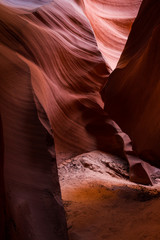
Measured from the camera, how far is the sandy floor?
2.56 meters

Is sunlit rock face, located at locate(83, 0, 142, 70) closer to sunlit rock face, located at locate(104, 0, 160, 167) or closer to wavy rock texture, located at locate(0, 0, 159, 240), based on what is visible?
wavy rock texture, located at locate(0, 0, 159, 240)

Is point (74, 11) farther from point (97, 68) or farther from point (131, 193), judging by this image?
point (131, 193)

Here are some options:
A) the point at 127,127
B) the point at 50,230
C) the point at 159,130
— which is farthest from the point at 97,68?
the point at 50,230

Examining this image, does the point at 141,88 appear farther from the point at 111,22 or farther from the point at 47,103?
the point at 111,22

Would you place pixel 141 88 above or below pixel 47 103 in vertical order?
above

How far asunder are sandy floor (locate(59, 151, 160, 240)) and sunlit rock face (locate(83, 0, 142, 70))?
4083mm

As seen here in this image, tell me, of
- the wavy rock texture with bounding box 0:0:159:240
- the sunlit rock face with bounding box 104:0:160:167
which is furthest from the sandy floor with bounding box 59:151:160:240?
the sunlit rock face with bounding box 104:0:160:167

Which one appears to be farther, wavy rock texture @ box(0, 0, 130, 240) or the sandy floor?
the sandy floor

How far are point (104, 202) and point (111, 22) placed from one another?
27.1 ft

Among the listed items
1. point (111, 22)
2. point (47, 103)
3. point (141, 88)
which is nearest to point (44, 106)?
point (47, 103)

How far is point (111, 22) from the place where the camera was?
32.4 feet

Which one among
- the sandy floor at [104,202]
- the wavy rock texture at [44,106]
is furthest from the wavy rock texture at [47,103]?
the sandy floor at [104,202]

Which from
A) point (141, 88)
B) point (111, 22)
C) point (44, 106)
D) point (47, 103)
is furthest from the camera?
point (111, 22)

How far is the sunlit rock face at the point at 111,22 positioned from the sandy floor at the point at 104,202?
4083 mm
